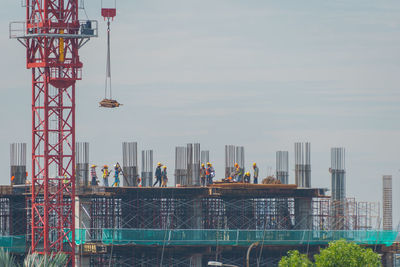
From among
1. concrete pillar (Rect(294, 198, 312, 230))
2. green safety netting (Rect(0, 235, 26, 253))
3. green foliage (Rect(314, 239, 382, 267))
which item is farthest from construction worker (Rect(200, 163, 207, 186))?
green foliage (Rect(314, 239, 382, 267))

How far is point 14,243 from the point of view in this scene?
9731 centimetres

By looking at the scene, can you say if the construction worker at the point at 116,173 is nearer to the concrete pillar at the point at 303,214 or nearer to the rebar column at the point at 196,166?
the rebar column at the point at 196,166

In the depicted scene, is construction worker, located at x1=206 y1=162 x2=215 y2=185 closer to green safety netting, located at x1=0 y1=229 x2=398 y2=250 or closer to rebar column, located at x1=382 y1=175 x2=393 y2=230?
green safety netting, located at x1=0 y1=229 x2=398 y2=250

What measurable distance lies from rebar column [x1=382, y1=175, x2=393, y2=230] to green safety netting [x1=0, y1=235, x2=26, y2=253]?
1416 inches

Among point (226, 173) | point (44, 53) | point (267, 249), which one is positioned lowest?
point (267, 249)

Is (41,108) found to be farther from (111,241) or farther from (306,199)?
(306,199)

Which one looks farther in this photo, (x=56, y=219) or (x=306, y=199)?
(x=306, y=199)

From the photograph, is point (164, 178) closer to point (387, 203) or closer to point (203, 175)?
point (203, 175)

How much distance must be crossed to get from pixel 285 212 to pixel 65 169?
26.0 metres

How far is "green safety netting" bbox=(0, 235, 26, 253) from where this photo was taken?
9625 centimetres

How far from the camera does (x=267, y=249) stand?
103062 mm

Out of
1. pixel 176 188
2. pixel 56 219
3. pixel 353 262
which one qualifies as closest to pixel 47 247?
pixel 56 219

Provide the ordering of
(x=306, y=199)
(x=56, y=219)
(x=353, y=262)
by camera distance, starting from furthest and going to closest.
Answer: (x=306, y=199), (x=56, y=219), (x=353, y=262)

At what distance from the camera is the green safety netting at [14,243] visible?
316 feet
